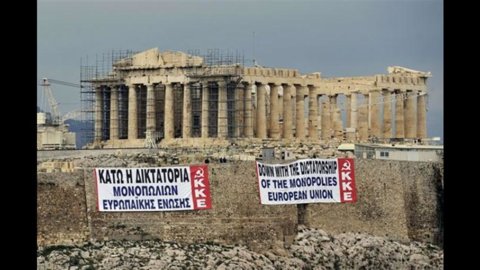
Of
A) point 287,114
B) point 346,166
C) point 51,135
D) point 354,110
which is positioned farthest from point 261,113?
point 346,166

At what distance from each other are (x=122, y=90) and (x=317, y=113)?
7332mm

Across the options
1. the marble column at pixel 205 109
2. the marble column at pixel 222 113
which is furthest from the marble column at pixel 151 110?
the marble column at pixel 222 113

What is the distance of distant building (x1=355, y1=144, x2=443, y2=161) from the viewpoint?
41.4m

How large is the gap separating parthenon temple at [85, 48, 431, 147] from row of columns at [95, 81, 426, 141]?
33 millimetres

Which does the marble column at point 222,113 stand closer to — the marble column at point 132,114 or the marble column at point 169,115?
the marble column at point 169,115

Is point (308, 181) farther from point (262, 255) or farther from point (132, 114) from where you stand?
point (132, 114)

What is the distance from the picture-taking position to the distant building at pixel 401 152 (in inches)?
1630

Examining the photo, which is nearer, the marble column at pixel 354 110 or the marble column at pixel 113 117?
the marble column at pixel 113 117

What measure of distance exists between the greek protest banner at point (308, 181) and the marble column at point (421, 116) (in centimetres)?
1354

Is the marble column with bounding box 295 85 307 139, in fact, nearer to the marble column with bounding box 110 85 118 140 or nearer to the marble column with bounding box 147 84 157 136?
the marble column with bounding box 147 84 157 136

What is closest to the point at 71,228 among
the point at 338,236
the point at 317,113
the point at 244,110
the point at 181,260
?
the point at 181,260

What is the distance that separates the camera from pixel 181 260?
34.8m
